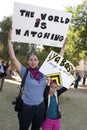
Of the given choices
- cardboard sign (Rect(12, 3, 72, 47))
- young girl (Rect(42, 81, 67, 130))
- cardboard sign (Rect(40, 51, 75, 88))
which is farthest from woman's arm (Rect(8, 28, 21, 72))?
young girl (Rect(42, 81, 67, 130))

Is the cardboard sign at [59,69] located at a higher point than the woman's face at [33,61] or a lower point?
lower

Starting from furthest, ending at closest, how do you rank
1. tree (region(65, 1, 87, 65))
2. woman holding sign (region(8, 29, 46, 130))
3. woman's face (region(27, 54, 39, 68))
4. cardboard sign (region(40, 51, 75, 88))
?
tree (region(65, 1, 87, 65))
cardboard sign (region(40, 51, 75, 88))
woman's face (region(27, 54, 39, 68))
woman holding sign (region(8, 29, 46, 130))

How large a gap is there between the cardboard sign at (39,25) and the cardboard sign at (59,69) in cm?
37

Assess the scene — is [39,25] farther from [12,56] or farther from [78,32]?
[78,32]

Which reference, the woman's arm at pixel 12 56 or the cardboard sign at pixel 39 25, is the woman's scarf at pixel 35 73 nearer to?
the woman's arm at pixel 12 56

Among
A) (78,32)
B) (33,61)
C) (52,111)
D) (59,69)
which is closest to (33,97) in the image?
(33,61)

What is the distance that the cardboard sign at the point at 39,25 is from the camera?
23.2ft

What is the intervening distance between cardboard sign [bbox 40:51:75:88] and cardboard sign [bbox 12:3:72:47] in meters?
0.37

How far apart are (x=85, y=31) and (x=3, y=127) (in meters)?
32.8

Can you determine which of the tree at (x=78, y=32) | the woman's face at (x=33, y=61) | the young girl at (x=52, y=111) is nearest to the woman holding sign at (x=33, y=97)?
the woman's face at (x=33, y=61)

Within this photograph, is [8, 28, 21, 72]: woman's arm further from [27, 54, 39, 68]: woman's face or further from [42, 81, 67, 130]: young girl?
[42, 81, 67, 130]: young girl

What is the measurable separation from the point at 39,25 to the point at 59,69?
2.83 ft

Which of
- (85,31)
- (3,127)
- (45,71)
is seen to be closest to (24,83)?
(45,71)

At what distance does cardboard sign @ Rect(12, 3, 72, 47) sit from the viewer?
7074mm
